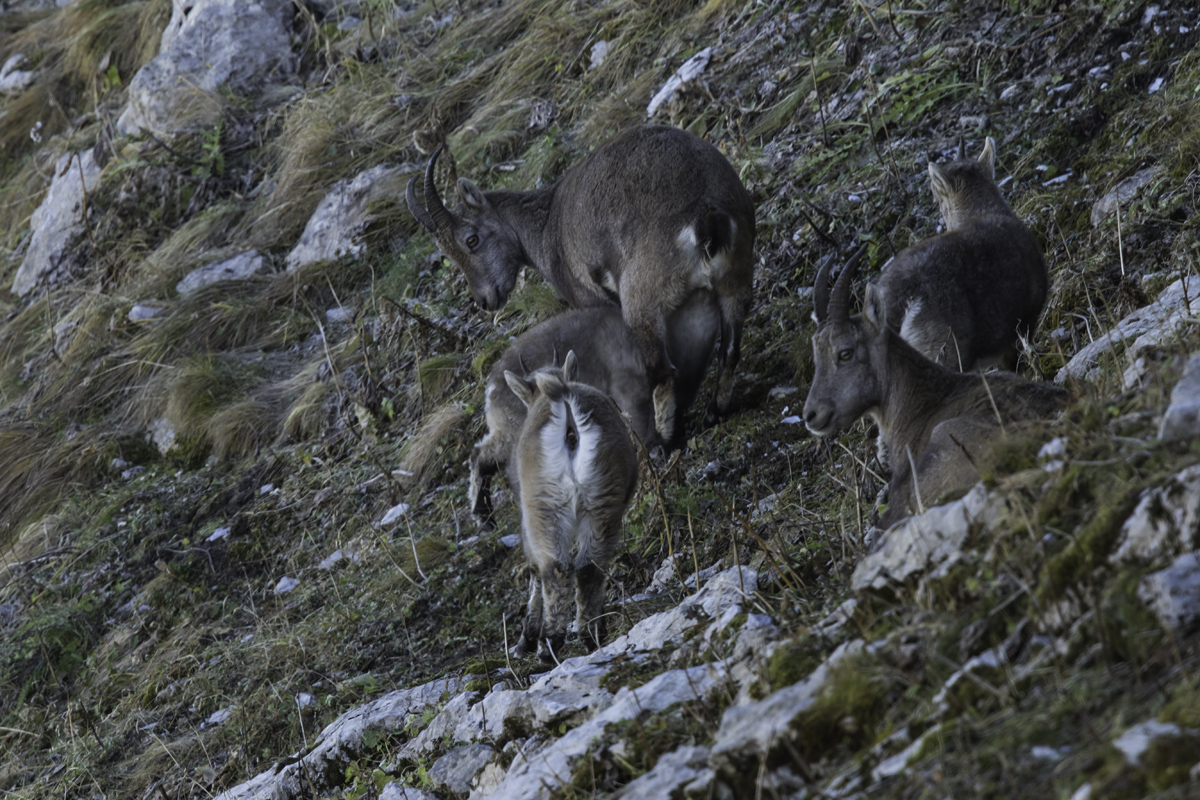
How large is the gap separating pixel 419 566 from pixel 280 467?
9.37ft

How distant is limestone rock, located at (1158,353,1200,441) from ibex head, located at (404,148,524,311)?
21.1 ft

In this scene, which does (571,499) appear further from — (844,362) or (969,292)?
(969,292)

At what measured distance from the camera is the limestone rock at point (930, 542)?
2688 millimetres

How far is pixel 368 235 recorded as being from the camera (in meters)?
11.3

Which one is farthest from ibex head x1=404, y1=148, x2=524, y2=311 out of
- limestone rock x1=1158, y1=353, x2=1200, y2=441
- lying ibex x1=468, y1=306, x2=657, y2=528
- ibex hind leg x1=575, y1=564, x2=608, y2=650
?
limestone rock x1=1158, y1=353, x2=1200, y2=441

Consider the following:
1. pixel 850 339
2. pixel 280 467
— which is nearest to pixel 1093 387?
pixel 850 339

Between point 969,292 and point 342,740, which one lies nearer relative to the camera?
point 342,740

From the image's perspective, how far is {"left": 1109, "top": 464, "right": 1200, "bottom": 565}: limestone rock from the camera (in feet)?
7.11

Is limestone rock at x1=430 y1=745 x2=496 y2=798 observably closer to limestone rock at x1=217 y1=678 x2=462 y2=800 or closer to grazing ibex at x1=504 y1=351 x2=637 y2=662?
limestone rock at x1=217 y1=678 x2=462 y2=800

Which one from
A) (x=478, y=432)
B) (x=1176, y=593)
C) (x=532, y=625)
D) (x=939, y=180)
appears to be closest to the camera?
(x=1176, y=593)

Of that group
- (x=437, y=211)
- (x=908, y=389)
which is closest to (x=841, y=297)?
(x=908, y=389)

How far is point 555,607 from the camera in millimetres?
5090

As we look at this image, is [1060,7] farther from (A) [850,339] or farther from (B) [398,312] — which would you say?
(B) [398,312]

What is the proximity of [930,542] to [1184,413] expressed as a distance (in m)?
0.67
